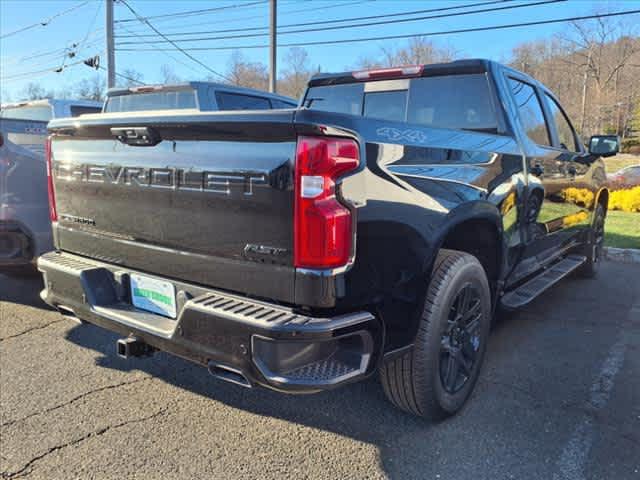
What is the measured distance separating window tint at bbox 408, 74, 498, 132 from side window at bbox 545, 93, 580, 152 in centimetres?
128

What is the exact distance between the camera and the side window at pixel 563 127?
4.53m

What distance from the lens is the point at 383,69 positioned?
393 centimetres

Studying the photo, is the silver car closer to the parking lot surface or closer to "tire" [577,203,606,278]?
the parking lot surface

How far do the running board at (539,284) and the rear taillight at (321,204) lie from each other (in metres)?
1.95

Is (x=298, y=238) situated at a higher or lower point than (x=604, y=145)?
lower

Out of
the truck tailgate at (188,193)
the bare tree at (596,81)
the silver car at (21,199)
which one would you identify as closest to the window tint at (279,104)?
the silver car at (21,199)

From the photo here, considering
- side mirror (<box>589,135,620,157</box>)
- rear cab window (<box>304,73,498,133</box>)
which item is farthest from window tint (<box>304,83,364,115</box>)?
side mirror (<box>589,135,620,157</box>)

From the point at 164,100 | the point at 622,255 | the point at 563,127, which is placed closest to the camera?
the point at 563,127

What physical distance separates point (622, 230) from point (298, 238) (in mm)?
8415

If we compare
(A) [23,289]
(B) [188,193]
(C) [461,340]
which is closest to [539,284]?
(C) [461,340]

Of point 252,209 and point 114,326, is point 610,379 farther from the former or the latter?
point 114,326

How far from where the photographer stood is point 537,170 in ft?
12.0

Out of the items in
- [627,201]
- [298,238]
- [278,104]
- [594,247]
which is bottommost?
[627,201]

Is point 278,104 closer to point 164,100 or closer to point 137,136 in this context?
point 164,100
